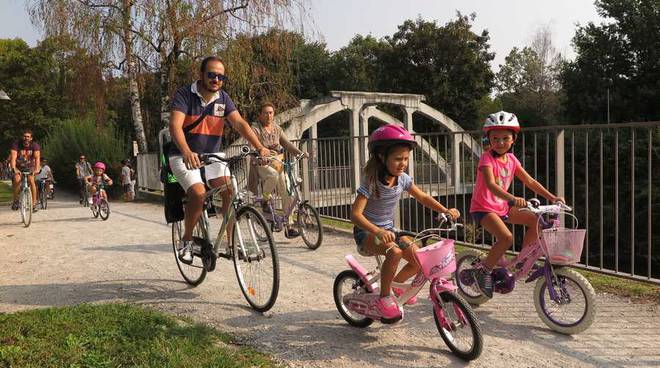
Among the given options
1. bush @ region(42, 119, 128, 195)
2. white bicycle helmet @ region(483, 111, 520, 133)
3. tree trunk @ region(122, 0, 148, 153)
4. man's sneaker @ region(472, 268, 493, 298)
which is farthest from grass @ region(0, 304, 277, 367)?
bush @ region(42, 119, 128, 195)

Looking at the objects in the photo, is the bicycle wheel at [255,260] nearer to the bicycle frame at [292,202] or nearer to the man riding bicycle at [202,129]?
the man riding bicycle at [202,129]

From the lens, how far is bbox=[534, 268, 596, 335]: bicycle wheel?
3.93 m

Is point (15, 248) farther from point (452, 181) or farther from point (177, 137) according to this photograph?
point (452, 181)

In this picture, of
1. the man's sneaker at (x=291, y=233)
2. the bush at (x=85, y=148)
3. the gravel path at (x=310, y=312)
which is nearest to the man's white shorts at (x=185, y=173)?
the gravel path at (x=310, y=312)

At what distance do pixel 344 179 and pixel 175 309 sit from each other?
17.8ft

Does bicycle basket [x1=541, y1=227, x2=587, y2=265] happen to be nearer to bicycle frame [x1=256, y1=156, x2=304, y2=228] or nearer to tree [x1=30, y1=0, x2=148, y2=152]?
bicycle frame [x1=256, y1=156, x2=304, y2=228]

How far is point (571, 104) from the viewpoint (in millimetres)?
35406

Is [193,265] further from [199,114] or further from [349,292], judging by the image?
[349,292]

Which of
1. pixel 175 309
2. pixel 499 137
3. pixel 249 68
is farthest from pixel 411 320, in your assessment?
pixel 249 68

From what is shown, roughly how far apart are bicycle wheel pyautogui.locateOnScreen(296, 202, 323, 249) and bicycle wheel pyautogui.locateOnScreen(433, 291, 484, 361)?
3874 millimetres

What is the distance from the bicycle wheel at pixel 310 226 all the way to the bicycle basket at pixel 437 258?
3.93m

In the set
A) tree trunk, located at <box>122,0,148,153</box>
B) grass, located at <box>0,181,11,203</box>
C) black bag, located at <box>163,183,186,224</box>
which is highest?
tree trunk, located at <box>122,0,148,153</box>

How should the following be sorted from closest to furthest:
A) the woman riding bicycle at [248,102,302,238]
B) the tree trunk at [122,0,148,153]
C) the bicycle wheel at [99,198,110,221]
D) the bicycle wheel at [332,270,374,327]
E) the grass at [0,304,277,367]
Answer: the grass at [0,304,277,367]
the bicycle wheel at [332,270,374,327]
the woman riding bicycle at [248,102,302,238]
the bicycle wheel at [99,198,110,221]
the tree trunk at [122,0,148,153]

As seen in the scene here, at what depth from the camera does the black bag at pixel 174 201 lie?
5148 mm
